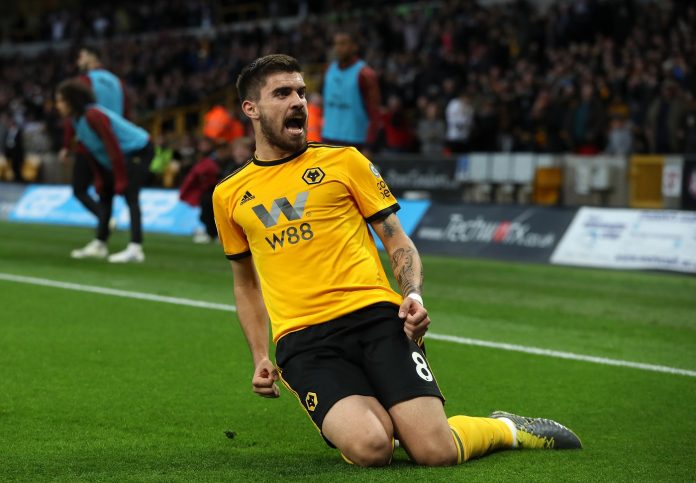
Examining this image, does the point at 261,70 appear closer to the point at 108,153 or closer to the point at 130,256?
the point at 108,153

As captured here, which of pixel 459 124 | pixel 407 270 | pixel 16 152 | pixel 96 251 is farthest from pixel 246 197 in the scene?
pixel 16 152

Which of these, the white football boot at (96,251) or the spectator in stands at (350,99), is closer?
the spectator in stands at (350,99)

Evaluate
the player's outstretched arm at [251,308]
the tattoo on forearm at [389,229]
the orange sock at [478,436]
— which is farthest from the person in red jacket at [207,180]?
the orange sock at [478,436]

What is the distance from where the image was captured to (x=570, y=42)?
22859 mm

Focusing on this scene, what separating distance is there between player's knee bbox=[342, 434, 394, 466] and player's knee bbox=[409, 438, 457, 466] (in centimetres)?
13

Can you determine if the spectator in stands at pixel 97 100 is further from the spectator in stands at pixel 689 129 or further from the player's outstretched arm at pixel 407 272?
the spectator in stands at pixel 689 129

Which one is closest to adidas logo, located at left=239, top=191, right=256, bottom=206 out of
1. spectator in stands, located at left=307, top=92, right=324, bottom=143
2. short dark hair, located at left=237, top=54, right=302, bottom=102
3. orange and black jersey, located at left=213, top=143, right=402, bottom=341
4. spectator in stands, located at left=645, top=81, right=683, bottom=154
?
orange and black jersey, located at left=213, top=143, right=402, bottom=341

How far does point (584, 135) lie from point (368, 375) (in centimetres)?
1594

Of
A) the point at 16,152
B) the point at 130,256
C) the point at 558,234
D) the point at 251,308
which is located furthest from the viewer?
the point at 16,152

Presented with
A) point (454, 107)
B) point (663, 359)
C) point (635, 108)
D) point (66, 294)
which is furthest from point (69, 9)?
point (663, 359)

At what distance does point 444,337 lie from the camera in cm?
848

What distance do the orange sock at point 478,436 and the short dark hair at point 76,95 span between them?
8.96m

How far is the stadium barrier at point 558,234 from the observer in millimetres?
13031

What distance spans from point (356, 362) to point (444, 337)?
3514 mm
